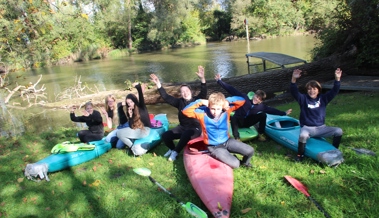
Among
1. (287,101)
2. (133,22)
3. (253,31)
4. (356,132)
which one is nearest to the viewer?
(356,132)

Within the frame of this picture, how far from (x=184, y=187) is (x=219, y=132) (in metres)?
0.95

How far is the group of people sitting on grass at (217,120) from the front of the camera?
387 centimetres

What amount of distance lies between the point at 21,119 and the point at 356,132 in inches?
456

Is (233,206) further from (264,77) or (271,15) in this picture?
(271,15)

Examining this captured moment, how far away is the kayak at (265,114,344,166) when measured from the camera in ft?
11.8

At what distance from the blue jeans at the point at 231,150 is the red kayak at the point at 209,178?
0.07m

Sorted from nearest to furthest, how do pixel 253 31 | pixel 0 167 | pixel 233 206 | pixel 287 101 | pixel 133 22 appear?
pixel 233 206 → pixel 0 167 → pixel 287 101 → pixel 253 31 → pixel 133 22

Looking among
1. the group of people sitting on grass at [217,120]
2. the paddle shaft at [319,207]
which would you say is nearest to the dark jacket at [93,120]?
the group of people sitting on grass at [217,120]

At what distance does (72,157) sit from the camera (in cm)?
476

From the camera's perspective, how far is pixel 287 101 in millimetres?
9359

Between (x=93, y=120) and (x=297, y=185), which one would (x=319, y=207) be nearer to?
(x=297, y=185)

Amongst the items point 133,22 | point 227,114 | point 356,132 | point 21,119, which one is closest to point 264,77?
point 356,132

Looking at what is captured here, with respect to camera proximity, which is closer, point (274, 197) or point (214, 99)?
point (274, 197)

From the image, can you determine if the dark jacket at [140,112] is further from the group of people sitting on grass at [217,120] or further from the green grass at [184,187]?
the green grass at [184,187]
